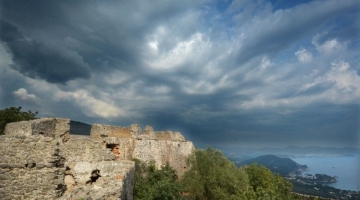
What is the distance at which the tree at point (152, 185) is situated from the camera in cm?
1909

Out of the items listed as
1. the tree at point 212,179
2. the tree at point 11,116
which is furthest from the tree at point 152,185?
the tree at point 11,116

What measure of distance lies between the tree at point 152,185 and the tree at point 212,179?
246 centimetres

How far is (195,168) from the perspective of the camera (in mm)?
26375

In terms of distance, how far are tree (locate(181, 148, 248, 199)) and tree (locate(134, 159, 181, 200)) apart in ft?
8.06

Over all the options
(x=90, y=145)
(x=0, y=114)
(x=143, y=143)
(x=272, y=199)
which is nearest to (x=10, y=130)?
(x=90, y=145)

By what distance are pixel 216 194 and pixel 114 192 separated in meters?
18.1

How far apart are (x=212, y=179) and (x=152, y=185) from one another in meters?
6.04

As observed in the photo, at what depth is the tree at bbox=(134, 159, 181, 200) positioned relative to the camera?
1909cm

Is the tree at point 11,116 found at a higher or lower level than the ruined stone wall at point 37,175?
higher

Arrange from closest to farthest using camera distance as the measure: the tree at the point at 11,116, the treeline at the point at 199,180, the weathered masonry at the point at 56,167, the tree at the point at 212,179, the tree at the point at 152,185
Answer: the weathered masonry at the point at 56,167, the tree at the point at 152,185, the treeline at the point at 199,180, the tree at the point at 212,179, the tree at the point at 11,116

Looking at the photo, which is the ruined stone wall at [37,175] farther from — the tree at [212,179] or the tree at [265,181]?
the tree at [265,181]

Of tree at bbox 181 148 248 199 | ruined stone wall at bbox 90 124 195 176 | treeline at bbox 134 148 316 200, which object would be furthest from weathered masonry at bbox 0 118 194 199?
tree at bbox 181 148 248 199

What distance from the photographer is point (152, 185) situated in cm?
2169

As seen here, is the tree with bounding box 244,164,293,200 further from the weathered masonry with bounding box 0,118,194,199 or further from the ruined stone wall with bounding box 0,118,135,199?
the ruined stone wall with bounding box 0,118,135,199
